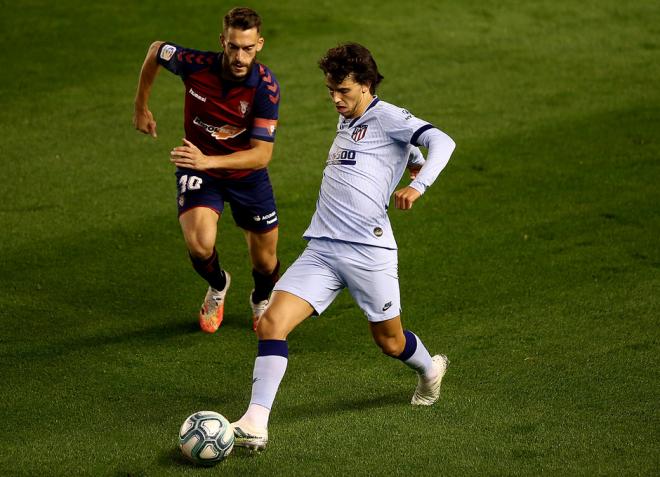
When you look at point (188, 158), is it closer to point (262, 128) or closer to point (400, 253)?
point (262, 128)

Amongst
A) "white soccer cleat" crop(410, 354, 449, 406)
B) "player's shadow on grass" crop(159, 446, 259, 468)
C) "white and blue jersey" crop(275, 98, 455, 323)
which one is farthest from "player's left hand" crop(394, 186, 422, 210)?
"player's shadow on grass" crop(159, 446, 259, 468)

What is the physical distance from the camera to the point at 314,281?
543cm

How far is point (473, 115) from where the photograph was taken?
1129cm

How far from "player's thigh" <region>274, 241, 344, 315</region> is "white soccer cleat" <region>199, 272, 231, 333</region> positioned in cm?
183

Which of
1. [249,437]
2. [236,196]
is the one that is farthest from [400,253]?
[249,437]

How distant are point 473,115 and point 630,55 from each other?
303 centimetres

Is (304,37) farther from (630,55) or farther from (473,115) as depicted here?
(630,55)

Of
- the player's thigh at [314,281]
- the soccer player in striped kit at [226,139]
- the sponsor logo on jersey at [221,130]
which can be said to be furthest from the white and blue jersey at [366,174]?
the sponsor logo on jersey at [221,130]

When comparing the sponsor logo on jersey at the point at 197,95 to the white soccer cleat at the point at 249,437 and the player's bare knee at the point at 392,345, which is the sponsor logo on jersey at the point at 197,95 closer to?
the player's bare knee at the point at 392,345

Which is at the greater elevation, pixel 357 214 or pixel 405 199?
pixel 405 199

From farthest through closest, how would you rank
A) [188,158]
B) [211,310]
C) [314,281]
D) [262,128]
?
[211,310] → [262,128] → [188,158] → [314,281]

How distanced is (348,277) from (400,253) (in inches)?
121

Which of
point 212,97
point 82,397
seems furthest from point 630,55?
point 82,397

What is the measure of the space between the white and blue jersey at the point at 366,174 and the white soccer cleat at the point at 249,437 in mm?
1101
